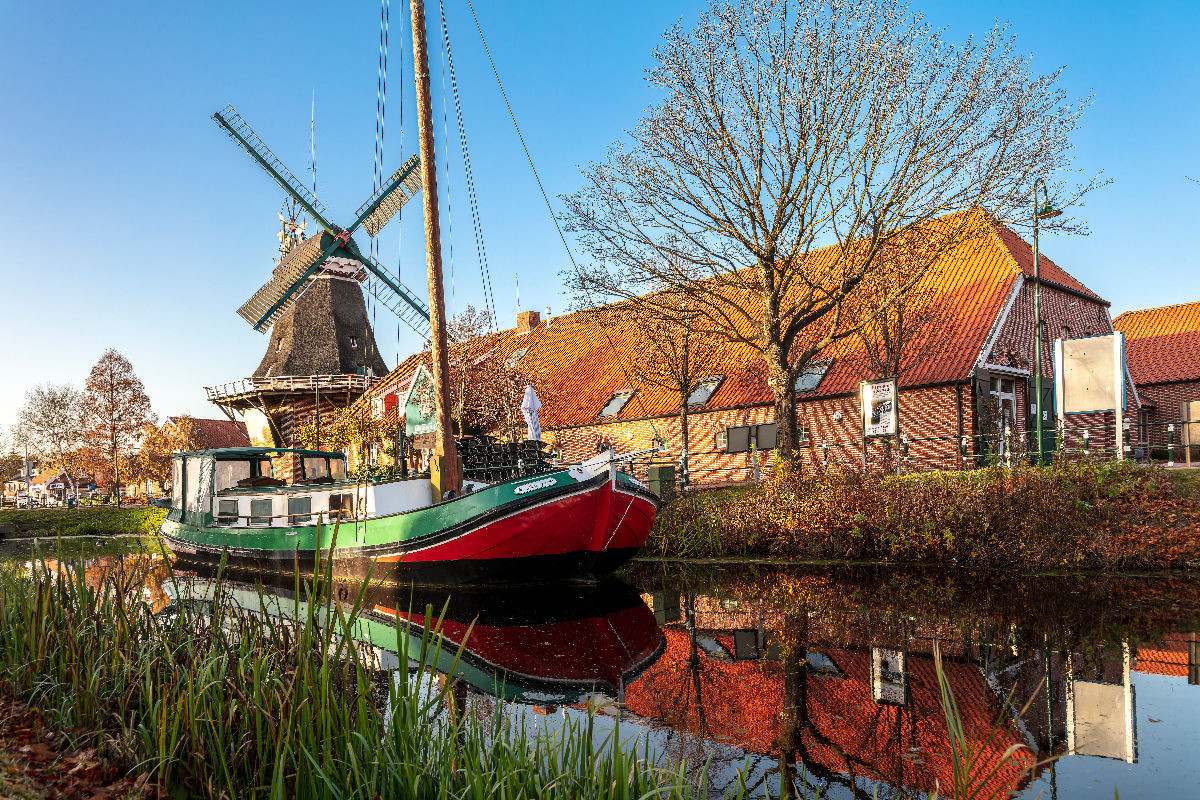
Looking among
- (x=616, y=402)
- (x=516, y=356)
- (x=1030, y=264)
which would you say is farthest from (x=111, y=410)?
(x=1030, y=264)

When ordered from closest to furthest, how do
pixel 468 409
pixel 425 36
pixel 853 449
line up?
pixel 425 36 < pixel 853 449 < pixel 468 409

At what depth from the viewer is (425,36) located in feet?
54.4

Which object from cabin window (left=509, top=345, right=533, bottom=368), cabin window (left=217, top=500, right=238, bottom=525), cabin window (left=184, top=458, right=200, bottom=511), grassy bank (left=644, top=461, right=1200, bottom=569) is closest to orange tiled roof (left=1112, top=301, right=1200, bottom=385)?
grassy bank (left=644, top=461, right=1200, bottom=569)

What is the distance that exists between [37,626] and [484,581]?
8.94 metres

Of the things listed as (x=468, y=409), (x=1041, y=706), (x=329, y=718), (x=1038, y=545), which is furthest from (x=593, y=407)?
(x=329, y=718)

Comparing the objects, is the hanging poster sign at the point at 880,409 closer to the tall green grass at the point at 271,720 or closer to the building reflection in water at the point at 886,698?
the building reflection in water at the point at 886,698

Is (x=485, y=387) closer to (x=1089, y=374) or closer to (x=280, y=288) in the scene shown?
(x=280, y=288)

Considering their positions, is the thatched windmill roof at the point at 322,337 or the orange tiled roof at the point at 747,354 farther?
the thatched windmill roof at the point at 322,337

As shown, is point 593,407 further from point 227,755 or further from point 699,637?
point 227,755

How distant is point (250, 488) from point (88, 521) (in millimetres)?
25412

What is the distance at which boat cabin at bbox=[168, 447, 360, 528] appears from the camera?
17203 mm

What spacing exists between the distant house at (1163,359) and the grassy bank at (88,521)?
42.0 metres

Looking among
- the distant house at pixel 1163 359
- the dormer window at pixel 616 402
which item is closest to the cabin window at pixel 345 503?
the dormer window at pixel 616 402

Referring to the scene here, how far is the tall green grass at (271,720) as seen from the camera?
3.52m
